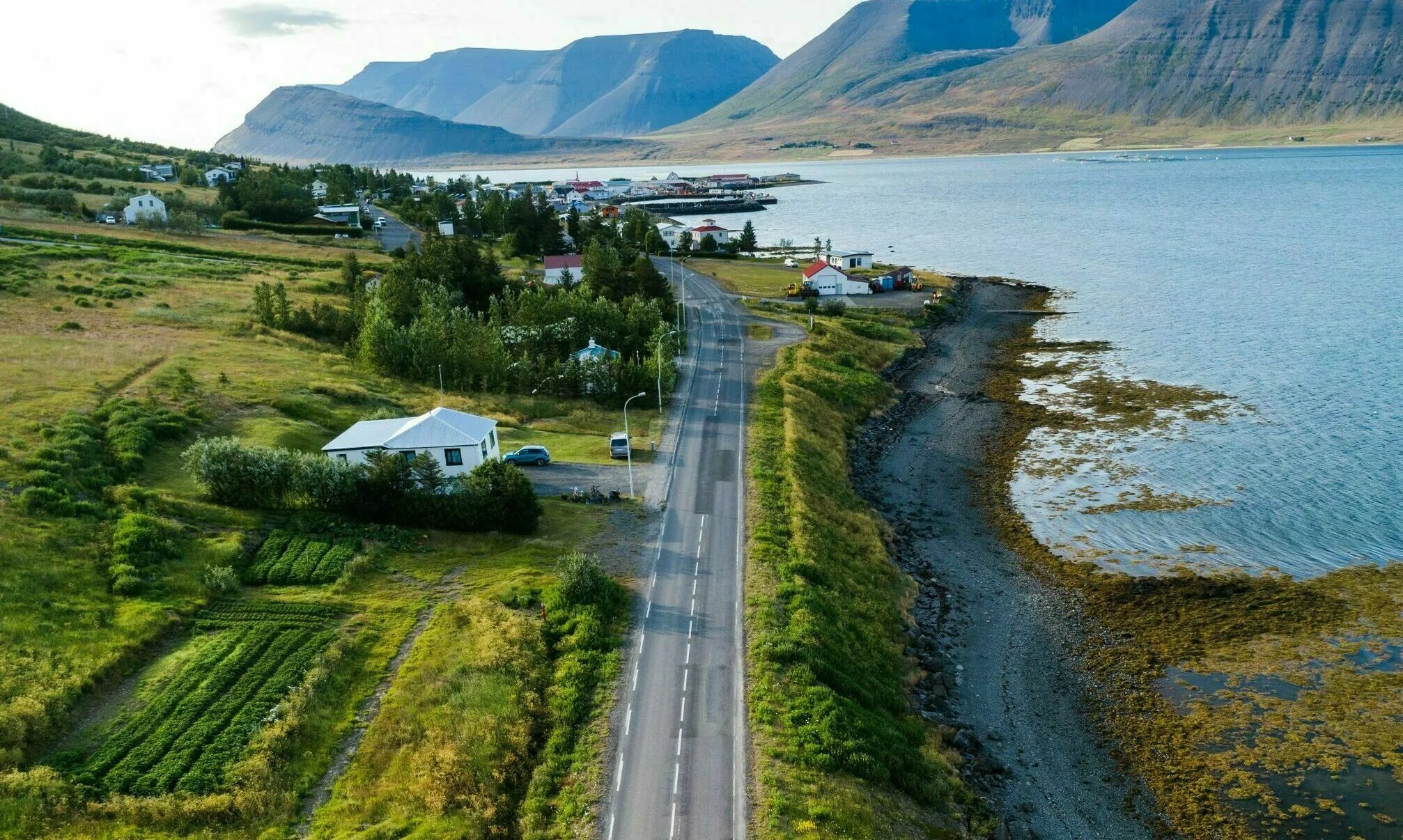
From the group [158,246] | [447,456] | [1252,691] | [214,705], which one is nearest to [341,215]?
[158,246]

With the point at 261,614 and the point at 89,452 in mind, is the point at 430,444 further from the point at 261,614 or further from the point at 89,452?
the point at 89,452

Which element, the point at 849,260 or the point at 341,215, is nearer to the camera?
the point at 849,260

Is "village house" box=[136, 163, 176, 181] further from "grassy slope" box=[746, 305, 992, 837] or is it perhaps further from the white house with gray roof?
"grassy slope" box=[746, 305, 992, 837]

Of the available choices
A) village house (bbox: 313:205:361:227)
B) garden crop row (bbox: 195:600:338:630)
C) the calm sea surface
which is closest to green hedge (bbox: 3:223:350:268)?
village house (bbox: 313:205:361:227)

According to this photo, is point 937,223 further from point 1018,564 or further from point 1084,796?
point 1084,796

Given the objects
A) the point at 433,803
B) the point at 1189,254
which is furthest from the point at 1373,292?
the point at 433,803

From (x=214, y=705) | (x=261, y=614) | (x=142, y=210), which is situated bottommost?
(x=214, y=705)

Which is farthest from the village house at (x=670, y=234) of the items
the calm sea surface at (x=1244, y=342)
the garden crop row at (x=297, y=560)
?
the garden crop row at (x=297, y=560)
